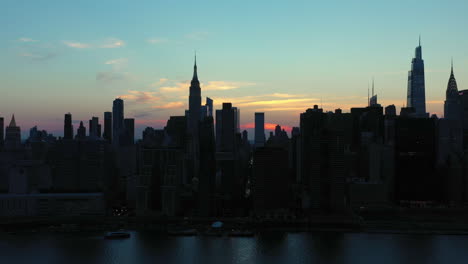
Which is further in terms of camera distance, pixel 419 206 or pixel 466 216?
pixel 419 206

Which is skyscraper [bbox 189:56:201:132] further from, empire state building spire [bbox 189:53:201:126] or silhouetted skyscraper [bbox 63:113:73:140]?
silhouetted skyscraper [bbox 63:113:73:140]

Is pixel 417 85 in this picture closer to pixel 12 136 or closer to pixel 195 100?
pixel 195 100

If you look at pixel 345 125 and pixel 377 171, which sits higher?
pixel 345 125

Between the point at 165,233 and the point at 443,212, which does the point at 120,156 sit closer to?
the point at 165,233

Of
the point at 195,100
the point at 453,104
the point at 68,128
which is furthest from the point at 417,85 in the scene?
the point at 68,128

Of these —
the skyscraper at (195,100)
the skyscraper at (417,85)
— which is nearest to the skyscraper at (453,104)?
the skyscraper at (417,85)

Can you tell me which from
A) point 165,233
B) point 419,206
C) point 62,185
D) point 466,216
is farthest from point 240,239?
point 62,185

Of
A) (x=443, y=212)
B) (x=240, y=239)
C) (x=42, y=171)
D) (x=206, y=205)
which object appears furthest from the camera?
(x=42, y=171)
